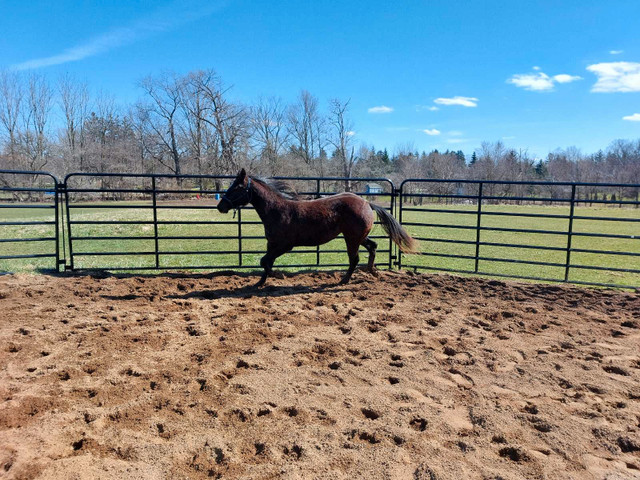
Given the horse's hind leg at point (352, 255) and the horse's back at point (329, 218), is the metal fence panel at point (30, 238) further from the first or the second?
the horse's hind leg at point (352, 255)

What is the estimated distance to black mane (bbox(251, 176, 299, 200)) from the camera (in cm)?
638

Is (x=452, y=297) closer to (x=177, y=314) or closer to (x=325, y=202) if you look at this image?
(x=325, y=202)

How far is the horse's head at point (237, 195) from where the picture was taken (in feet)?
19.9

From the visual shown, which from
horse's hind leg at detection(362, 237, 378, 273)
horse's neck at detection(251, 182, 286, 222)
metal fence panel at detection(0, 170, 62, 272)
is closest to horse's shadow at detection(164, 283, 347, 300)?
horse's hind leg at detection(362, 237, 378, 273)

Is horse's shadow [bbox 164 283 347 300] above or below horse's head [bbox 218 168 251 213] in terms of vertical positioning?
below

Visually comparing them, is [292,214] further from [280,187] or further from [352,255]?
[352,255]

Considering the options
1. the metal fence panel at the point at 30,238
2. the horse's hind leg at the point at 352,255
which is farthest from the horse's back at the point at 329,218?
the metal fence panel at the point at 30,238

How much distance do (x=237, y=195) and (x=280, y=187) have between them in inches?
30.1

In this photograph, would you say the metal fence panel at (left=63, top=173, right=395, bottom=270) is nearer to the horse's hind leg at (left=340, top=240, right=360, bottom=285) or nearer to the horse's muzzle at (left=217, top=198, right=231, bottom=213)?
the horse's muzzle at (left=217, top=198, right=231, bottom=213)

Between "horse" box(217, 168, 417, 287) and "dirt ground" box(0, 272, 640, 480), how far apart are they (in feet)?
3.20

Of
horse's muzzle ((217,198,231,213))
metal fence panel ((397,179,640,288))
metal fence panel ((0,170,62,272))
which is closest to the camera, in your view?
horse's muzzle ((217,198,231,213))

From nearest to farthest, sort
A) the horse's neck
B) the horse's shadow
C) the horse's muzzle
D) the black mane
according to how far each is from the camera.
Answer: the horse's shadow
the horse's muzzle
the horse's neck
the black mane

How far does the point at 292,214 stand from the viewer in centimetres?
621

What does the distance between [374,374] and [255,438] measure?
1.29 m
